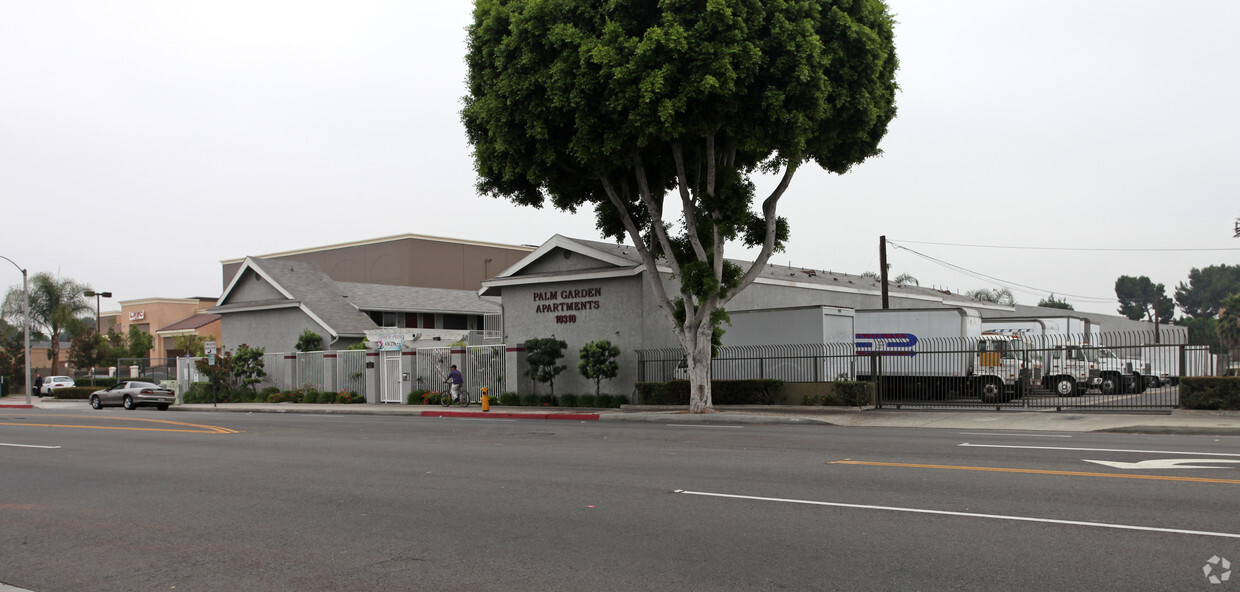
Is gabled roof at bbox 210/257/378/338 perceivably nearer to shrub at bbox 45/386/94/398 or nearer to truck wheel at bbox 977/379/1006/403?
shrub at bbox 45/386/94/398

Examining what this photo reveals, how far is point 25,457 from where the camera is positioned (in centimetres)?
1631

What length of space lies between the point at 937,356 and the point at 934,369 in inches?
16.5

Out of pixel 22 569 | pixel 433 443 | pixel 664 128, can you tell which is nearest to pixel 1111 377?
pixel 664 128

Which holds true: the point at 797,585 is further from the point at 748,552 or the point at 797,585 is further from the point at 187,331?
the point at 187,331

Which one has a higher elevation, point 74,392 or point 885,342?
point 885,342

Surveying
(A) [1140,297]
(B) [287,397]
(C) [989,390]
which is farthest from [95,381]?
(A) [1140,297]

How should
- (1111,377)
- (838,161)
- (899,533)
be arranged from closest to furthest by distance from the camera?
(899,533) < (838,161) < (1111,377)

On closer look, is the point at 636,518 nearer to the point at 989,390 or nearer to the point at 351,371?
the point at 989,390

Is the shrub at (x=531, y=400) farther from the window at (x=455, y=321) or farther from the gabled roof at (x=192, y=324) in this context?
the gabled roof at (x=192, y=324)

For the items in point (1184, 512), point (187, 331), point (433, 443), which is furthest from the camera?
point (187, 331)

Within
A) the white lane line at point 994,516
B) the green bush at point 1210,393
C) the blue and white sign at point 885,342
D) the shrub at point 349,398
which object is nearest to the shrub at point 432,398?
the shrub at point 349,398

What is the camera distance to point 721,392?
91.9 ft

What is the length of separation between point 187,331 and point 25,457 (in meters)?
56.4

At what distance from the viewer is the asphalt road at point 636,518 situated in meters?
6.75
